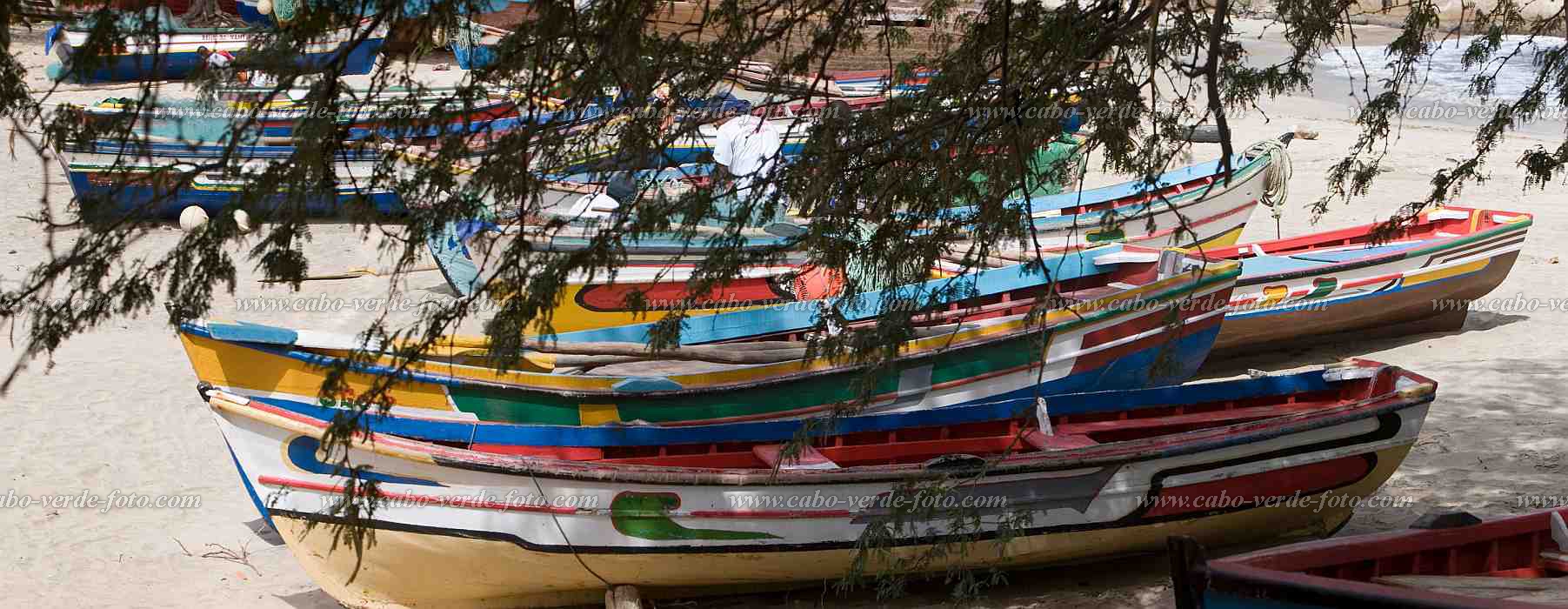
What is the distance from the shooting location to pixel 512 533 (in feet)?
17.9

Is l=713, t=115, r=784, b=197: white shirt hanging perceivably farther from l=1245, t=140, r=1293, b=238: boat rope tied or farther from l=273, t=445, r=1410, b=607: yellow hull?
l=1245, t=140, r=1293, b=238: boat rope tied

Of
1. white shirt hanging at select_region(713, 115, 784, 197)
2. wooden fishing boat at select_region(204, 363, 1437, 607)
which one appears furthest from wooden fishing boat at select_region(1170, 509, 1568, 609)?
white shirt hanging at select_region(713, 115, 784, 197)

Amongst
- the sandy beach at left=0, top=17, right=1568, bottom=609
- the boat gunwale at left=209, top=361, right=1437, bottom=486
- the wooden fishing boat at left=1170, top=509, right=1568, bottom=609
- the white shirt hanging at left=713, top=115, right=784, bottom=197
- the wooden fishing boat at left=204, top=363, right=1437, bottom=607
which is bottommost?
the sandy beach at left=0, top=17, right=1568, bottom=609

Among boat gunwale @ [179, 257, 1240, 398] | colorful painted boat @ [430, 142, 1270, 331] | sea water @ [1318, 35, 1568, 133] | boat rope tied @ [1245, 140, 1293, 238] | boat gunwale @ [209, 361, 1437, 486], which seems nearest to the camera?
boat gunwale @ [209, 361, 1437, 486]

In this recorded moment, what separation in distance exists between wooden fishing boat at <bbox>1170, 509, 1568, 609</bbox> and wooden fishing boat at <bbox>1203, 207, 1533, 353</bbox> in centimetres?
479

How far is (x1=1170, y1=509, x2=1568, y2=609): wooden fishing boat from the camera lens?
3.56 m

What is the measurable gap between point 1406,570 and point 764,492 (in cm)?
248

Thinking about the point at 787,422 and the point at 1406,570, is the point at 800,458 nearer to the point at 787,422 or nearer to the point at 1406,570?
the point at 787,422

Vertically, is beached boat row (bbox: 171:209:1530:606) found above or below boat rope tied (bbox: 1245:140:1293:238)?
below

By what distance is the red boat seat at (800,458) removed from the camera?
5711mm

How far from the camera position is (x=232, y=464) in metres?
7.78

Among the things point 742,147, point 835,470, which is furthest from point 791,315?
point 835,470

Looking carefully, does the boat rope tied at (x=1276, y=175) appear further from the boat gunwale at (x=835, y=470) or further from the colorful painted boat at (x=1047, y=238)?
the boat gunwale at (x=835, y=470)

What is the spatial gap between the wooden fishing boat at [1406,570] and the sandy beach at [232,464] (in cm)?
165
